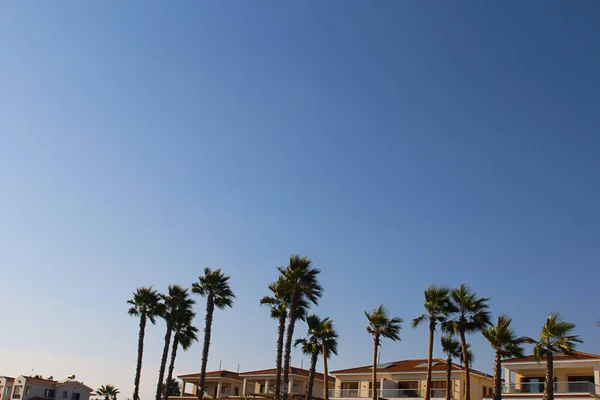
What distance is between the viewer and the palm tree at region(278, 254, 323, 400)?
155 feet

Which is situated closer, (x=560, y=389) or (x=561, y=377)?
(x=560, y=389)

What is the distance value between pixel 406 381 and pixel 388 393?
4.06 meters

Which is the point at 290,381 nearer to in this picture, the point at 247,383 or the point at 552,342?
the point at 247,383

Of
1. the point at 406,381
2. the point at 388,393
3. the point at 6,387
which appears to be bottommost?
the point at 6,387

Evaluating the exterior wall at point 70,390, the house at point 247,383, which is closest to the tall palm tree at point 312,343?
the house at point 247,383

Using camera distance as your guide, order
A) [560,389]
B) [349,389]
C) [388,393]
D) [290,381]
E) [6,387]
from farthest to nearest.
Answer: [6,387] → [290,381] → [349,389] → [388,393] → [560,389]

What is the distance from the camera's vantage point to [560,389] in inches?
1630

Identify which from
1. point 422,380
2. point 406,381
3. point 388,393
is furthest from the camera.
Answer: point 406,381

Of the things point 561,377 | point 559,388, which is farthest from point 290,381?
point 559,388

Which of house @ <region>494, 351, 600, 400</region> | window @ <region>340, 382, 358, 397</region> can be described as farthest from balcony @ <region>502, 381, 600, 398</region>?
window @ <region>340, 382, 358, 397</region>

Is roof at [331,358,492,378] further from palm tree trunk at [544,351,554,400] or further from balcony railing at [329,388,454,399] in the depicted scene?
palm tree trunk at [544,351,554,400]

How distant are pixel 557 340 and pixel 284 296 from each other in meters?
22.5

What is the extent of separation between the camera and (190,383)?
262ft

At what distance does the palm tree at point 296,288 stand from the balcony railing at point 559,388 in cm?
1629
